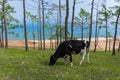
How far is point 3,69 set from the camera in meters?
20.8

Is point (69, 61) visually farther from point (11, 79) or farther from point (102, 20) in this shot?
point (102, 20)

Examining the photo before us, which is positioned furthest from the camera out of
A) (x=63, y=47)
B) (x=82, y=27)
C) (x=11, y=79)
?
(x=82, y=27)

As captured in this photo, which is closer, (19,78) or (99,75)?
(19,78)

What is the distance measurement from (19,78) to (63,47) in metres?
6.32

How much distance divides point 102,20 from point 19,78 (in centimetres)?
5644

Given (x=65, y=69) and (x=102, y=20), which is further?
(x=102, y=20)

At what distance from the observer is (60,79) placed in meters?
18.2

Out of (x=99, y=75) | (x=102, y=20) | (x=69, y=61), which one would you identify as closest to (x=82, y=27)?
(x=102, y=20)

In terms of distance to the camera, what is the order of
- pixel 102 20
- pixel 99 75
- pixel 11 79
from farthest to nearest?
pixel 102 20, pixel 99 75, pixel 11 79

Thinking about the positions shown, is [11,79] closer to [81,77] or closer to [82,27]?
[81,77]

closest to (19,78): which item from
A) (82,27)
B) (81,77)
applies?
(81,77)

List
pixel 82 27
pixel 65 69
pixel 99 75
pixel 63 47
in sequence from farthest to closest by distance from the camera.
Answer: pixel 82 27, pixel 63 47, pixel 65 69, pixel 99 75

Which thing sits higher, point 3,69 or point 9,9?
point 9,9

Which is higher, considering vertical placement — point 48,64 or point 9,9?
point 9,9
